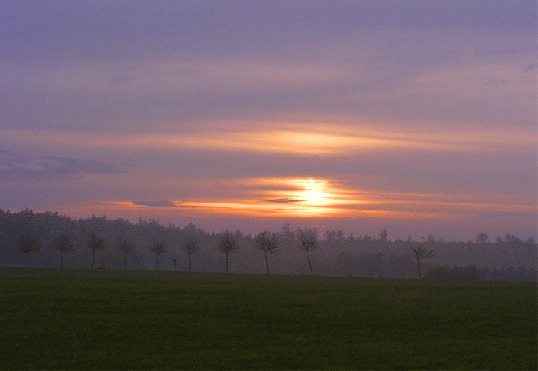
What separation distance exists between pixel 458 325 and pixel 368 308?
7.13 m

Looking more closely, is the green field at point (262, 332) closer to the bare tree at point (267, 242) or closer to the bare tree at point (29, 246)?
the bare tree at point (267, 242)

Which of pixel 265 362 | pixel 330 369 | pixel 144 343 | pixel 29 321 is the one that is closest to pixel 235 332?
pixel 144 343

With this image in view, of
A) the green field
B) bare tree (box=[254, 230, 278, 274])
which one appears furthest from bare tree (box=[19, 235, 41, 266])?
the green field

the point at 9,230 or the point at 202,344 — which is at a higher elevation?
the point at 9,230

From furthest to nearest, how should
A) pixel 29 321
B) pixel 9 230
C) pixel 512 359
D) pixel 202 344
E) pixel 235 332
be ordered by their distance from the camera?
pixel 9 230 → pixel 29 321 → pixel 235 332 → pixel 202 344 → pixel 512 359

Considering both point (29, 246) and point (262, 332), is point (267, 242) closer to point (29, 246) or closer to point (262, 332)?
point (29, 246)

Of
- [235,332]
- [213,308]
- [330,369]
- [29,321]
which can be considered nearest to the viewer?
[330,369]

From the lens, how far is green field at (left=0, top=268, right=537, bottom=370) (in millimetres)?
18156

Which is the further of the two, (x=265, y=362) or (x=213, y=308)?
(x=213, y=308)

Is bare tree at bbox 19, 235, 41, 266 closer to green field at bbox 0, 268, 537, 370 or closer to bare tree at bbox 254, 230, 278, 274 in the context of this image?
bare tree at bbox 254, 230, 278, 274

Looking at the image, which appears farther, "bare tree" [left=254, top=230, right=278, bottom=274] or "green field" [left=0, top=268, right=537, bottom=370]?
"bare tree" [left=254, top=230, right=278, bottom=274]

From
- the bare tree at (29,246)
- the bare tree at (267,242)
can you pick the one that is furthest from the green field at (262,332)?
the bare tree at (29,246)

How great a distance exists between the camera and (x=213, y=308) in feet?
108

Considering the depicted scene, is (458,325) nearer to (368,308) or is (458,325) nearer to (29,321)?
(368,308)
